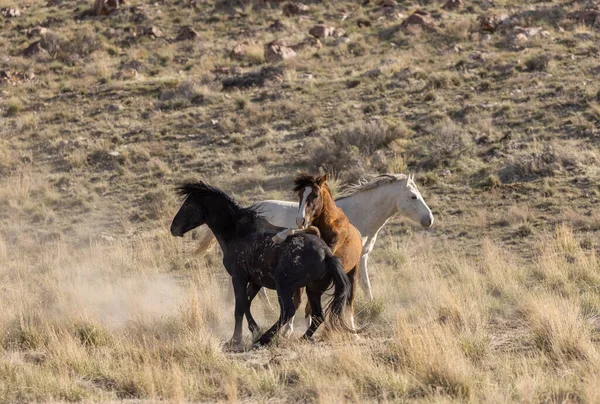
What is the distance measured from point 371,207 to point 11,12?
28.5 metres

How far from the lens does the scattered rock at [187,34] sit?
101ft

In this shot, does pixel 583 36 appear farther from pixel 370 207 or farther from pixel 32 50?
pixel 32 50

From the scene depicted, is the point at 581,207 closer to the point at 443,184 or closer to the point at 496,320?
the point at 443,184

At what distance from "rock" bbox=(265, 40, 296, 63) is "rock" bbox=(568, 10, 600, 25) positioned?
10.1 m

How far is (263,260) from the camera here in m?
8.52

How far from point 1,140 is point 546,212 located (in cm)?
1423

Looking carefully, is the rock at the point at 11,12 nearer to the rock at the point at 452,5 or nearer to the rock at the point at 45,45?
the rock at the point at 45,45

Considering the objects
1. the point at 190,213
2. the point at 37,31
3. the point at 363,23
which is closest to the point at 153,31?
the point at 37,31

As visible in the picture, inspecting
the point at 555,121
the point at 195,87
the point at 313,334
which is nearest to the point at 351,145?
the point at 555,121

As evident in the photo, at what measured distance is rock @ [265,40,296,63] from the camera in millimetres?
27328

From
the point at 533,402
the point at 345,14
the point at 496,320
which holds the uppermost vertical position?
the point at 533,402

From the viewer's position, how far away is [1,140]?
71.8ft

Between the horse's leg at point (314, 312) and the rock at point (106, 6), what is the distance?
28293mm

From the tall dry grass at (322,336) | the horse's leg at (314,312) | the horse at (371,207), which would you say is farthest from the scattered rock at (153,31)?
the horse's leg at (314,312)
